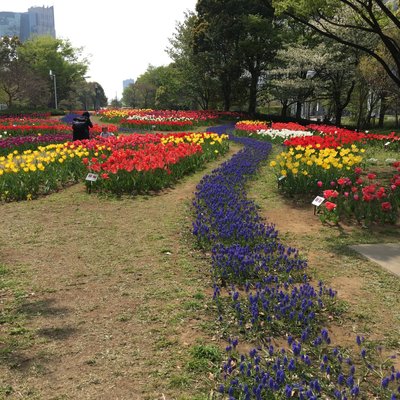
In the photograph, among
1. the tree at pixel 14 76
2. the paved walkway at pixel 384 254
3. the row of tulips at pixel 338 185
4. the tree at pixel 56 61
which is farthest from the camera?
the tree at pixel 56 61

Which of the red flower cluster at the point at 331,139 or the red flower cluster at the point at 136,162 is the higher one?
the red flower cluster at the point at 331,139

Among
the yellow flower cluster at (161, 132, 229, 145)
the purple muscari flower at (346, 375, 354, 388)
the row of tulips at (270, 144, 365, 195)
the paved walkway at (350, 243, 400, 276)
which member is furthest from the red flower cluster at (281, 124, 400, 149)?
the purple muscari flower at (346, 375, 354, 388)

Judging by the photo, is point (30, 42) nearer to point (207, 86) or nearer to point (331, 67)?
point (207, 86)

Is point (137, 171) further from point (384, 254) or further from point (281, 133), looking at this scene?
point (281, 133)

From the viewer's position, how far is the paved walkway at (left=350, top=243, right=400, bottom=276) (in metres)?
4.98

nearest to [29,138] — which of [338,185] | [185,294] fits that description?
[338,185]

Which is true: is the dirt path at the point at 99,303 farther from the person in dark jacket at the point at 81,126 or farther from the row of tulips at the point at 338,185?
the person in dark jacket at the point at 81,126

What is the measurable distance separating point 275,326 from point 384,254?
2599 mm

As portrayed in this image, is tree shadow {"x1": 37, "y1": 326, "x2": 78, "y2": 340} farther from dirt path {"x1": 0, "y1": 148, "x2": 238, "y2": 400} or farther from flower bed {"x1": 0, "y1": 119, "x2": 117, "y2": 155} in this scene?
flower bed {"x1": 0, "y1": 119, "x2": 117, "y2": 155}

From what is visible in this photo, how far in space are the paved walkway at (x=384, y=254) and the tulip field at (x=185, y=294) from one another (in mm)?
273

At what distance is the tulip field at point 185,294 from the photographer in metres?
2.91

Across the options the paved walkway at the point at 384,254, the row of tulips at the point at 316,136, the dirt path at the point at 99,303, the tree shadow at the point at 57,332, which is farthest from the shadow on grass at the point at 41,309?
the row of tulips at the point at 316,136

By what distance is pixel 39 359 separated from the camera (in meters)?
3.18

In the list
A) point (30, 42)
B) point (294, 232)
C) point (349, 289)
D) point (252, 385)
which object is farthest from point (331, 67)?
point (30, 42)
